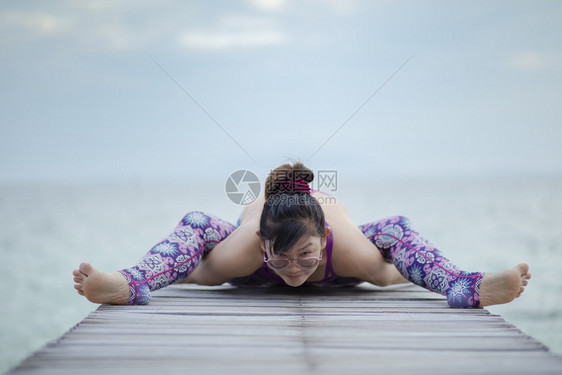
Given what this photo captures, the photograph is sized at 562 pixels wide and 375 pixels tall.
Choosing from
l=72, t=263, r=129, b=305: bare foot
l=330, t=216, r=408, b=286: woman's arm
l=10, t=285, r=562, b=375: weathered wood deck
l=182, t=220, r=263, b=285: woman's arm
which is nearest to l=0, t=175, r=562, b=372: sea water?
l=330, t=216, r=408, b=286: woman's arm

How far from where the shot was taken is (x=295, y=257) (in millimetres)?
2375

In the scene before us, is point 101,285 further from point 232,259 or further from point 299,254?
point 299,254

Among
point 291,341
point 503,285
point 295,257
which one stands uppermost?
point 295,257

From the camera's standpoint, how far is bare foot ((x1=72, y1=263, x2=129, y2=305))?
2.24 metres

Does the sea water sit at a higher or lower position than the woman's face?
lower

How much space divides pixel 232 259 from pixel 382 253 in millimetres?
841

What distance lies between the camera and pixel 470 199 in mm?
27875

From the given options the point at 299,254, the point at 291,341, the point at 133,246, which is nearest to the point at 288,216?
the point at 299,254

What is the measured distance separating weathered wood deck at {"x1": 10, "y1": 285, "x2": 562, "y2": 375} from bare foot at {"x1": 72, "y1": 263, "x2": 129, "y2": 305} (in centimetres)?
6

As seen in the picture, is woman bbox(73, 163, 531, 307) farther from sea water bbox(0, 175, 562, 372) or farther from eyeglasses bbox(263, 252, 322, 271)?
sea water bbox(0, 175, 562, 372)

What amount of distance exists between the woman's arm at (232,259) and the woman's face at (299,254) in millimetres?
166

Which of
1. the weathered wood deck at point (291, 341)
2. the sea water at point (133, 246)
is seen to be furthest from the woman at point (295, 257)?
the sea water at point (133, 246)

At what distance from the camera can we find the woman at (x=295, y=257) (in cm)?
231

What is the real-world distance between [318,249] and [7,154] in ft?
150
